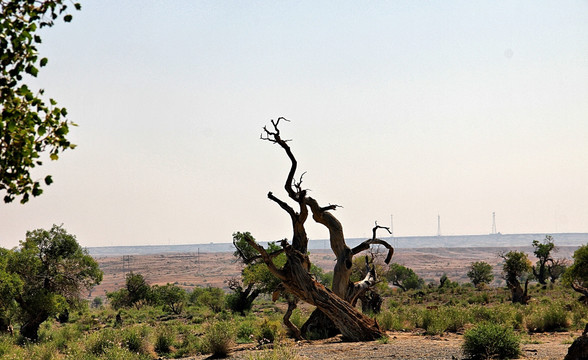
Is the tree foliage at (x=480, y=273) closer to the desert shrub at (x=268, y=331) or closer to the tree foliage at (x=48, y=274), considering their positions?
the tree foliage at (x=48, y=274)

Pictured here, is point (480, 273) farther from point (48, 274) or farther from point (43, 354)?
point (43, 354)

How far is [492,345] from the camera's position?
13398mm

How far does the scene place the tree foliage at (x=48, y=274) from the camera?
1018 inches

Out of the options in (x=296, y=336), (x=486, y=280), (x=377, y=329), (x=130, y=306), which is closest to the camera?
(x=377, y=329)

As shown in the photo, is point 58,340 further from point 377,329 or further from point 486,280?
point 486,280

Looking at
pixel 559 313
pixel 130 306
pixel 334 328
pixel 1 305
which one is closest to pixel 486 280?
pixel 130 306

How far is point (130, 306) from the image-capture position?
4756cm

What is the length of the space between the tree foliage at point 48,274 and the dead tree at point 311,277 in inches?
538

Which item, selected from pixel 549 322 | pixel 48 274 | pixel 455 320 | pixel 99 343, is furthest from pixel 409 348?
pixel 48 274

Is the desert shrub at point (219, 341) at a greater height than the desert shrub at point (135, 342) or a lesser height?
greater

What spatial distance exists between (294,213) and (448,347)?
6.38 m

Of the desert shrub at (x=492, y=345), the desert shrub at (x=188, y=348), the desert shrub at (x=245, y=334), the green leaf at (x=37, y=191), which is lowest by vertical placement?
the desert shrub at (x=188, y=348)

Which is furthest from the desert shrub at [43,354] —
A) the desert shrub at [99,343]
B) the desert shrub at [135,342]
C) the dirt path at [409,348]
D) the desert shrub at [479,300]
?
the desert shrub at [479,300]

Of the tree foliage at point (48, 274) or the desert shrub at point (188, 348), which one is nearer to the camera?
the desert shrub at point (188, 348)
